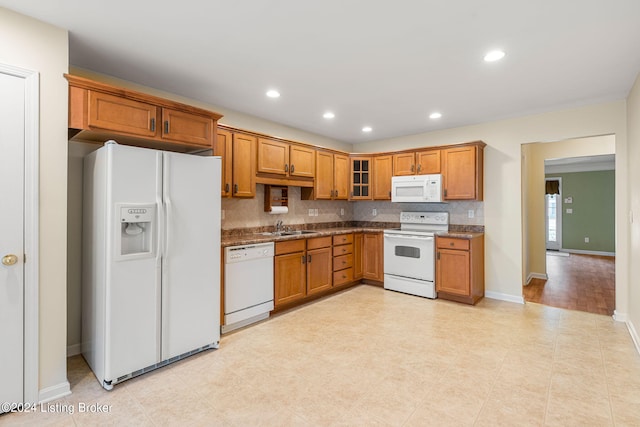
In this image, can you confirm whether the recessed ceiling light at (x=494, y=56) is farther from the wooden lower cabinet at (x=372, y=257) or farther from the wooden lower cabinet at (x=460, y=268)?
the wooden lower cabinet at (x=372, y=257)

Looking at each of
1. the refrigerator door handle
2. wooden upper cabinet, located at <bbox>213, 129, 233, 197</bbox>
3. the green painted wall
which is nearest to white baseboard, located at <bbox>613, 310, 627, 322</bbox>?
wooden upper cabinet, located at <bbox>213, 129, 233, 197</bbox>

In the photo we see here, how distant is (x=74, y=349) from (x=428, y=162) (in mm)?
4704

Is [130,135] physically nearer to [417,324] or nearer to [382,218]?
[417,324]

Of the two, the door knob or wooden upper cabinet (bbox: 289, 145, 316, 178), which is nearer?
the door knob

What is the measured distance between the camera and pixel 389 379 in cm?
243

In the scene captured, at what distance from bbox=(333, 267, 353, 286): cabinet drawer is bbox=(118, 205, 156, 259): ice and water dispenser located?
276 centimetres

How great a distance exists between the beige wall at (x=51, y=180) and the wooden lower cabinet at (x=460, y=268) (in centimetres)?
409

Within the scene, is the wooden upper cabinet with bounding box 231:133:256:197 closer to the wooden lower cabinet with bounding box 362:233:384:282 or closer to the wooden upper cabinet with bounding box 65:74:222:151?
the wooden upper cabinet with bounding box 65:74:222:151

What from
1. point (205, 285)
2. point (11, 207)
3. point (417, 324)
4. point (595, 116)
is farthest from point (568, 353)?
point (11, 207)

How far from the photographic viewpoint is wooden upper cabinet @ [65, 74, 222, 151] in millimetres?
2290

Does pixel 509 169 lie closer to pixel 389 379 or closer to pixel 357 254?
pixel 357 254

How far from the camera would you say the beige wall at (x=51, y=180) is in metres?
2.13

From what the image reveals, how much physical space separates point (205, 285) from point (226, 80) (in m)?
1.97

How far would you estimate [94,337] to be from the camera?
246 centimetres
